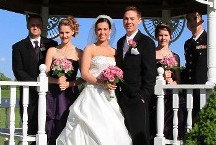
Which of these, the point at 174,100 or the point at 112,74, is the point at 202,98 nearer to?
the point at 174,100

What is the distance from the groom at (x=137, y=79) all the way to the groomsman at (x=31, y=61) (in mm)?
1595

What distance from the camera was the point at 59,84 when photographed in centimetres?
Result: 877

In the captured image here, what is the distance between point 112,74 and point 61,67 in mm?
974

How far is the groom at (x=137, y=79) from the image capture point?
8.21 m

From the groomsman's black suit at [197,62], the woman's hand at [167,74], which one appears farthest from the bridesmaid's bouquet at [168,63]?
the groomsman's black suit at [197,62]

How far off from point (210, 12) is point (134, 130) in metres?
2.11

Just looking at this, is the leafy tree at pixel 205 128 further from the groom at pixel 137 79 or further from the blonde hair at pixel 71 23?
the blonde hair at pixel 71 23

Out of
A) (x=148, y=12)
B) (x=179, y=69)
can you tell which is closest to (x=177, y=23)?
(x=148, y=12)

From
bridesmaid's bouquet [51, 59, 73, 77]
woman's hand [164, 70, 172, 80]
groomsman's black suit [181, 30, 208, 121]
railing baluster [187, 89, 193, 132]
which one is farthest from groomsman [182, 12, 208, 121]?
bridesmaid's bouquet [51, 59, 73, 77]

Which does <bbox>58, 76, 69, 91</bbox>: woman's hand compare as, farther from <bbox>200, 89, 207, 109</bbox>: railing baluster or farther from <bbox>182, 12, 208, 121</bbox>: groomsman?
<bbox>200, 89, 207, 109</bbox>: railing baluster

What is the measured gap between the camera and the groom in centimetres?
821

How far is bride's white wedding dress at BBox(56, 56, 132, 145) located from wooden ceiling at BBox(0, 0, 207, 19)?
409 cm

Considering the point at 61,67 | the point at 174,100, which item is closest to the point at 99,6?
the point at 61,67

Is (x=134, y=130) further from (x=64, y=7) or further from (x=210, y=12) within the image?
(x=64, y=7)
